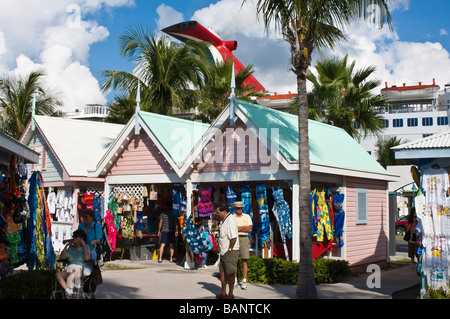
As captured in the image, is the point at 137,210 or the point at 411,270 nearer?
the point at 411,270

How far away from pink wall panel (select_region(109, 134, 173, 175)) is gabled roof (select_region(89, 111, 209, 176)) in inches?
9.2

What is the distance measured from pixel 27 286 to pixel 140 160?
322 inches

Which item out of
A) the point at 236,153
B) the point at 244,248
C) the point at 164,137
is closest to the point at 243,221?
the point at 244,248

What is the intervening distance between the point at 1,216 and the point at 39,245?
4.70 feet

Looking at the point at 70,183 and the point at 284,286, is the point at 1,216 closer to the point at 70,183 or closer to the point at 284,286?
the point at 284,286

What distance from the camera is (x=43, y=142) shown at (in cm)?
2172

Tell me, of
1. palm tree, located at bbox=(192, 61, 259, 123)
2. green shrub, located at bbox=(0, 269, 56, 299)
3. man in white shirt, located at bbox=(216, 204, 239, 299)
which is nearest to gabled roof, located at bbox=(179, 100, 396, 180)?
man in white shirt, located at bbox=(216, 204, 239, 299)

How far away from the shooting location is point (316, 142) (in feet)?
52.6

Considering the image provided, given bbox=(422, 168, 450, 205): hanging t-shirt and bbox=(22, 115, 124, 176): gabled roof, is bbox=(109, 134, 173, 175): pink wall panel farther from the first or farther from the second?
bbox=(422, 168, 450, 205): hanging t-shirt

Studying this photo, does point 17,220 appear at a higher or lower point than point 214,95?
lower

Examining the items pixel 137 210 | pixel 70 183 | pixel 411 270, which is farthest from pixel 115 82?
pixel 411 270

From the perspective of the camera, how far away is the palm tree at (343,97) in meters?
22.0

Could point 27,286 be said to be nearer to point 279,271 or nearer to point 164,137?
point 279,271

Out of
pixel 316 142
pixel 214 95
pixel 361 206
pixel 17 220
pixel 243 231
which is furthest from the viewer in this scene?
pixel 214 95
